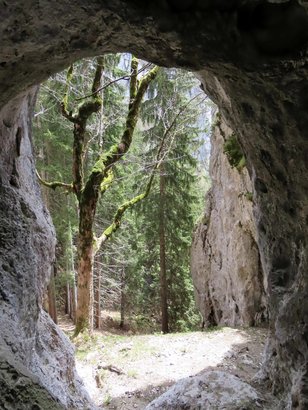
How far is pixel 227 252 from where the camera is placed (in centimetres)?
1323

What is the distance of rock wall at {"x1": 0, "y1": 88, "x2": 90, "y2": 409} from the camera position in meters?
3.43

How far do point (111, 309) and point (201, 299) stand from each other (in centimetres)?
1327

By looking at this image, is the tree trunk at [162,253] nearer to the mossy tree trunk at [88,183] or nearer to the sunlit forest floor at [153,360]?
the sunlit forest floor at [153,360]

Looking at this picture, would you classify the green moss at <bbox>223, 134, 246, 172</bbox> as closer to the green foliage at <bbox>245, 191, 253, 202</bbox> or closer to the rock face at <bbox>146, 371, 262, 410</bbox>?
the green foliage at <bbox>245, 191, 253, 202</bbox>

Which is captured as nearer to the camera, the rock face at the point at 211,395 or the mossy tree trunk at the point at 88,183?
the rock face at the point at 211,395

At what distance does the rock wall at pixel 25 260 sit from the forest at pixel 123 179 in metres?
4.94

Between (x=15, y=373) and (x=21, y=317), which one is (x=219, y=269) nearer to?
(x=21, y=317)

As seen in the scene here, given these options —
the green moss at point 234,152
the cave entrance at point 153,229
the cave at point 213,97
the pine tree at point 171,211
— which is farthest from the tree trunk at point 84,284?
the pine tree at point 171,211

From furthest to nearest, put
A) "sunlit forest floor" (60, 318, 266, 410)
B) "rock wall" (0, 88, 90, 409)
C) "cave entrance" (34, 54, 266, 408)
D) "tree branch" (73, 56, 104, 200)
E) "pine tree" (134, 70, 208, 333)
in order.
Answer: "pine tree" (134, 70, 208, 333)
"tree branch" (73, 56, 104, 200)
"cave entrance" (34, 54, 266, 408)
"sunlit forest floor" (60, 318, 266, 410)
"rock wall" (0, 88, 90, 409)

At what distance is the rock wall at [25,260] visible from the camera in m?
3.43

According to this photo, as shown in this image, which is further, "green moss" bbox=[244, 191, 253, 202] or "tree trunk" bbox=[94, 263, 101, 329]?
"tree trunk" bbox=[94, 263, 101, 329]

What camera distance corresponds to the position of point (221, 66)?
2.85 metres

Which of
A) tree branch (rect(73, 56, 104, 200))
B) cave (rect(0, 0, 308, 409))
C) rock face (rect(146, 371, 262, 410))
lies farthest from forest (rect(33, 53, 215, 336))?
rock face (rect(146, 371, 262, 410))

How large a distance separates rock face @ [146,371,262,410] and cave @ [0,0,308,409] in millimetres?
324
